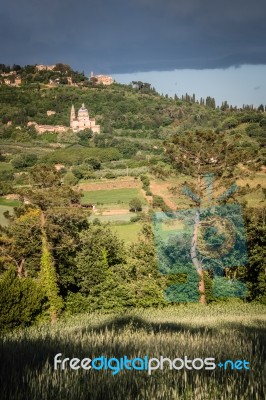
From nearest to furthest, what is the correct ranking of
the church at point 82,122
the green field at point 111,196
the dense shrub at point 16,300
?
the dense shrub at point 16,300, the green field at point 111,196, the church at point 82,122

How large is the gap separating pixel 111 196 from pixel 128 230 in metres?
22.1

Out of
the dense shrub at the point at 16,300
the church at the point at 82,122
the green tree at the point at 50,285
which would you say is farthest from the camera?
the church at the point at 82,122

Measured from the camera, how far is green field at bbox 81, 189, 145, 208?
76.2 meters

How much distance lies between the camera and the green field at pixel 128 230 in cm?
5431

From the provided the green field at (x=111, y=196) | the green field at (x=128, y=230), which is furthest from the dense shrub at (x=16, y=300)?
the green field at (x=111, y=196)

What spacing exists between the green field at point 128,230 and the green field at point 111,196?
10806mm

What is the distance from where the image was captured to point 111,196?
8056 centimetres

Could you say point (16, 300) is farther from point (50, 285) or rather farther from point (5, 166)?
point (5, 166)

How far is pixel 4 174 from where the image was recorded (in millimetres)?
91938

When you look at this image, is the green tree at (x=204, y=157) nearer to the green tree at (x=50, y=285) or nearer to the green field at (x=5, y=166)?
the green tree at (x=50, y=285)

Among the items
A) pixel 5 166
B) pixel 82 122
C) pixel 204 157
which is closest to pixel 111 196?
pixel 5 166

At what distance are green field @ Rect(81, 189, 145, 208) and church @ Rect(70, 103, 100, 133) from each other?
326 feet

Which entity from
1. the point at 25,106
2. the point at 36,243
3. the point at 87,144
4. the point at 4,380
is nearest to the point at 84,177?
the point at 87,144

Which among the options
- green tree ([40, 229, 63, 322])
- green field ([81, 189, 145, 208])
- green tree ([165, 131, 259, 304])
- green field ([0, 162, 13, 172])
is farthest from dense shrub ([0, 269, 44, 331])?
green field ([0, 162, 13, 172])
